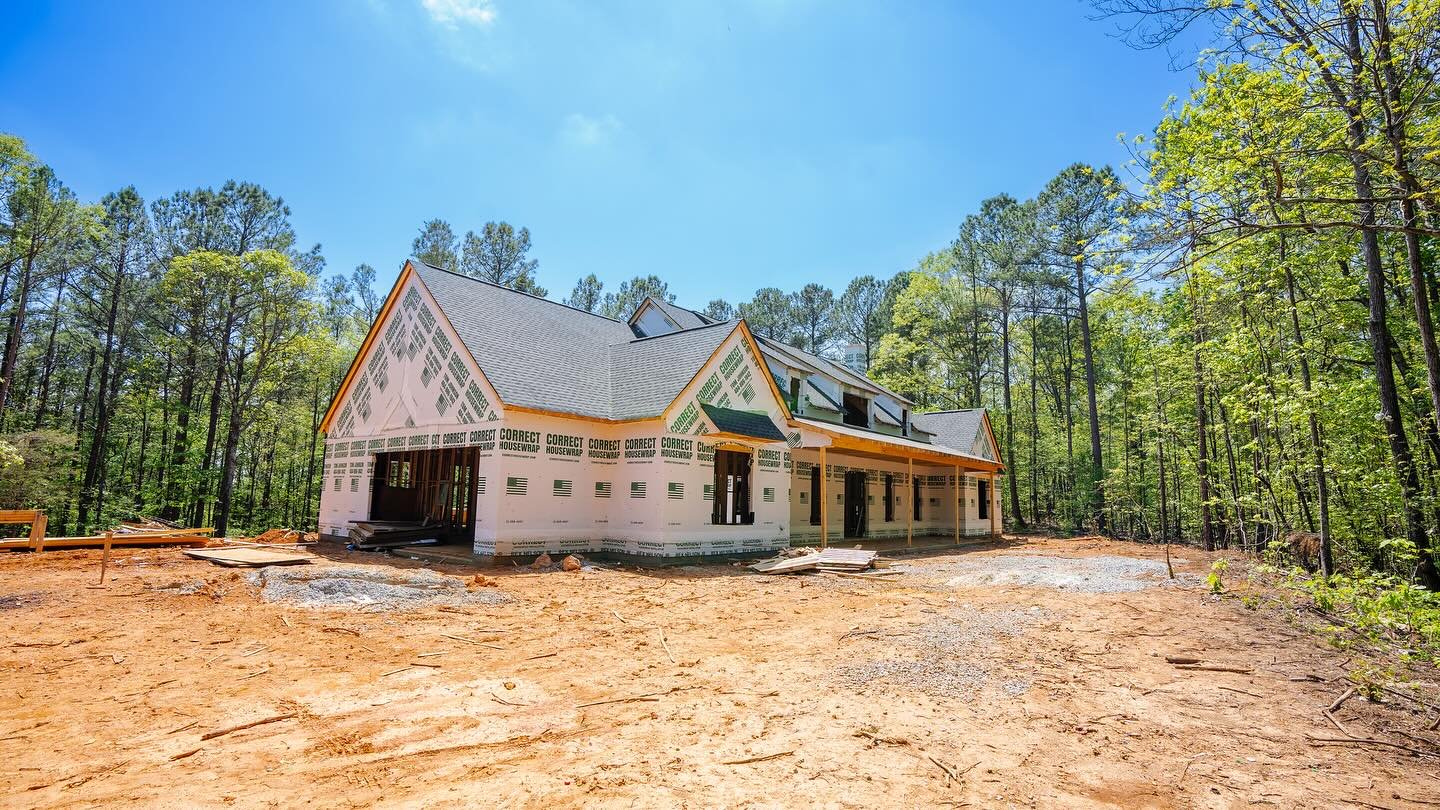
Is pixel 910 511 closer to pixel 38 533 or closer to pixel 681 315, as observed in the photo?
pixel 681 315

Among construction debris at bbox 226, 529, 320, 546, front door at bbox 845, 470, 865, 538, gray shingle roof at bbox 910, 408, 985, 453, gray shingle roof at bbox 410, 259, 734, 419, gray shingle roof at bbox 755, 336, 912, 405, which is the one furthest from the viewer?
gray shingle roof at bbox 910, 408, 985, 453

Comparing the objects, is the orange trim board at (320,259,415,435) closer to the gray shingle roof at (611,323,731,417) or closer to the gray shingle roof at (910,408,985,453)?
the gray shingle roof at (611,323,731,417)

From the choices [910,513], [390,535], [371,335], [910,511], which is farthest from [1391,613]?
[371,335]

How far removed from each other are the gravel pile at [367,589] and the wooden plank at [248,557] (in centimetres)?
60

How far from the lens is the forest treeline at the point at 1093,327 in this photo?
6.62m

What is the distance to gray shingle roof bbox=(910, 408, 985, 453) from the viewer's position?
27.3 metres

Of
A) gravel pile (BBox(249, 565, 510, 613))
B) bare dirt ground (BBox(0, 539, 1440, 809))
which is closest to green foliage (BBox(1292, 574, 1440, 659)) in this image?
bare dirt ground (BBox(0, 539, 1440, 809))

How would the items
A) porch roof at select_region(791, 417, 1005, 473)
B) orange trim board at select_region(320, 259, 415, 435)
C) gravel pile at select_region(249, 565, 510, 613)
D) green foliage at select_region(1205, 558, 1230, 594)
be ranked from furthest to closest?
1. porch roof at select_region(791, 417, 1005, 473)
2. orange trim board at select_region(320, 259, 415, 435)
3. green foliage at select_region(1205, 558, 1230, 594)
4. gravel pile at select_region(249, 565, 510, 613)

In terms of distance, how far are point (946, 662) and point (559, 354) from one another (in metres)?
12.8

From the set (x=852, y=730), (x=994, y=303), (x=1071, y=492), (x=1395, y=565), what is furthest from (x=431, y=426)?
(x=1071, y=492)

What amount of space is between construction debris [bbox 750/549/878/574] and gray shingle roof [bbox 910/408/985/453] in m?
14.5

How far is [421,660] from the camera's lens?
6.17 m

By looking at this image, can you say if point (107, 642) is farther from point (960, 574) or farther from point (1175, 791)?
point (960, 574)

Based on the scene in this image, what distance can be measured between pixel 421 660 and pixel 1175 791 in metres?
5.97
